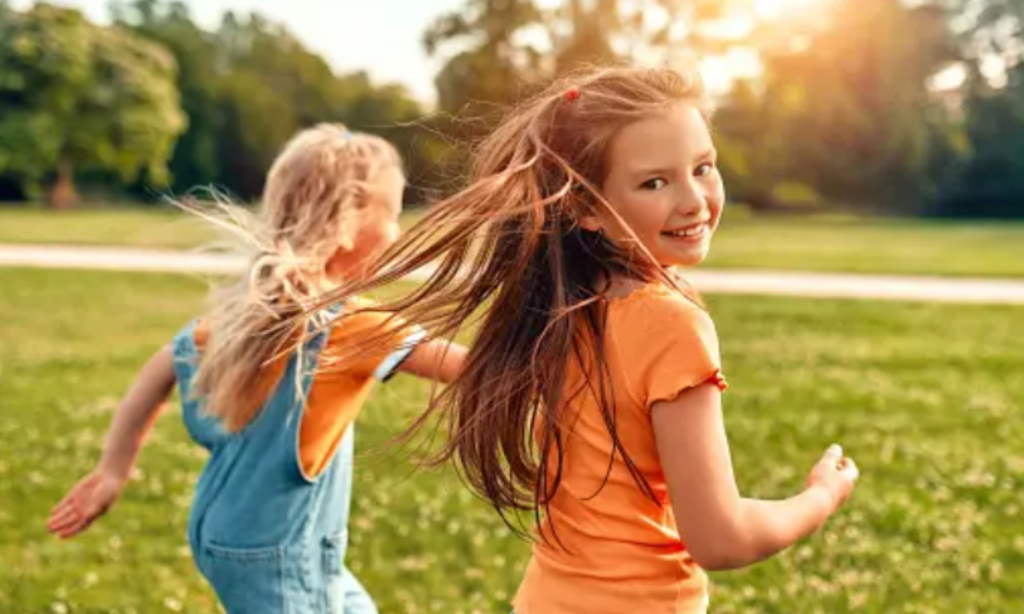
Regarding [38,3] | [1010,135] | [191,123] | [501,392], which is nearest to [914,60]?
[1010,135]

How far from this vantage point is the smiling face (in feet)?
7.02

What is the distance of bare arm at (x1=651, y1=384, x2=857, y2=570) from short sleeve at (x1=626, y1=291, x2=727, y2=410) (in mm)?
23

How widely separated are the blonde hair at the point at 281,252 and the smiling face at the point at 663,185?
3.52 ft

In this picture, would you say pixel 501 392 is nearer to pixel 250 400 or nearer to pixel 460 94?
pixel 250 400

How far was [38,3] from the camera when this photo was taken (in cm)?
5672

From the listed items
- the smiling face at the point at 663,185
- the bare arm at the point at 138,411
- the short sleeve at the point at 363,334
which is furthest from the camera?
the bare arm at the point at 138,411

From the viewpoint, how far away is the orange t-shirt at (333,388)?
309cm

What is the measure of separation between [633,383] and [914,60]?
5979 cm

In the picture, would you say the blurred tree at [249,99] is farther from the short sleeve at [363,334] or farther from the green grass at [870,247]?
the short sleeve at [363,334]

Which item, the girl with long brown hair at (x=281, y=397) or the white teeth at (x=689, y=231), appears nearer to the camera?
the white teeth at (x=689, y=231)

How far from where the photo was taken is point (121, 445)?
3410 millimetres

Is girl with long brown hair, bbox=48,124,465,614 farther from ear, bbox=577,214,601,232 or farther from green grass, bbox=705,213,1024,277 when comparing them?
green grass, bbox=705,213,1024,277

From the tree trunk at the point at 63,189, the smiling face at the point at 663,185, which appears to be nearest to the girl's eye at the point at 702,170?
the smiling face at the point at 663,185

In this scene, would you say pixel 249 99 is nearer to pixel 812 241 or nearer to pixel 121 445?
pixel 812 241
